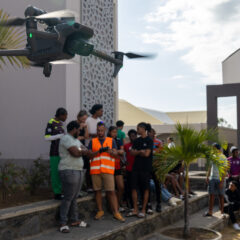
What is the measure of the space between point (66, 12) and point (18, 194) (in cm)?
427

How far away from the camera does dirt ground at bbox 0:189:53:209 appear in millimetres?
5681

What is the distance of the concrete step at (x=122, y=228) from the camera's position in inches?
202

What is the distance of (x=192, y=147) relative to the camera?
20.3 feet

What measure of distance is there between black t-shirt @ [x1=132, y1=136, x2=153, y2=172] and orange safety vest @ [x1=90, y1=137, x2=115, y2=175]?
1.72 feet

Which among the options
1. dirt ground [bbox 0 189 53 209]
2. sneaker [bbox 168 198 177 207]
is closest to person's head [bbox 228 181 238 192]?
sneaker [bbox 168 198 177 207]

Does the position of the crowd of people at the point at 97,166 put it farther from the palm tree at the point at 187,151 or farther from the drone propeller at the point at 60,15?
the drone propeller at the point at 60,15

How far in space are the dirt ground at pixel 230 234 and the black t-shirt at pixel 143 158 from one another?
238 cm

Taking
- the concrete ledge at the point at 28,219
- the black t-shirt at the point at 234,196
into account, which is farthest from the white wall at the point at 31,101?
the black t-shirt at the point at 234,196

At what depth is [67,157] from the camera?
214 inches

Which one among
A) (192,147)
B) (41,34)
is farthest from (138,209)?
(41,34)

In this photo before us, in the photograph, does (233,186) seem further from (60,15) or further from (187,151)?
(60,15)

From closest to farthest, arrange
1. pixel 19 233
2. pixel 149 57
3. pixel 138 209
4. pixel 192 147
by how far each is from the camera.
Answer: pixel 149 57
pixel 19 233
pixel 192 147
pixel 138 209

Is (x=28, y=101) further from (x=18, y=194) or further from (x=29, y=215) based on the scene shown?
(x=29, y=215)

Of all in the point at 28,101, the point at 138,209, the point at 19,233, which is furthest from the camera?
the point at 28,101
